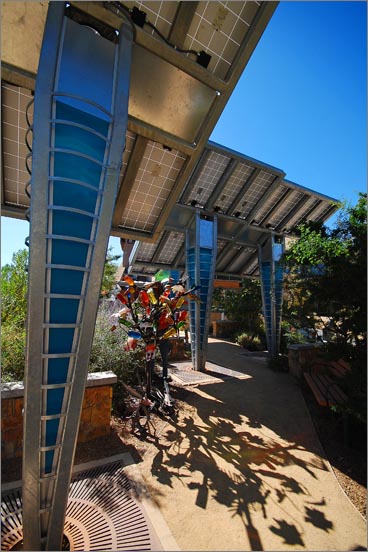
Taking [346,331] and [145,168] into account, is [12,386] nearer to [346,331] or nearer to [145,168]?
[145,168]

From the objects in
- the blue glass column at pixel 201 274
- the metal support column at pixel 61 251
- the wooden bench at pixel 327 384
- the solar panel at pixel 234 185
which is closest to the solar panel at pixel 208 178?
the solar panel at pixel 234 185

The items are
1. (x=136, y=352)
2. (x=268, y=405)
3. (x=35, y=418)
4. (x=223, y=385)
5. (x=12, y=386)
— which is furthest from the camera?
(x=223, y=385)

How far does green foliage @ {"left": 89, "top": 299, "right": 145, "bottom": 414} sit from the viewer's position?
5.77m

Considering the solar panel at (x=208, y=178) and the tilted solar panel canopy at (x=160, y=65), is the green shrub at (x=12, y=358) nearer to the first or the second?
the tilted solar panel canopy at (x=160, y=65)

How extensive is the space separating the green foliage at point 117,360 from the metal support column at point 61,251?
3055mm

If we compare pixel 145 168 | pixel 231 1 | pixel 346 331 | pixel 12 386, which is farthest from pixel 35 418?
pixel 231 1

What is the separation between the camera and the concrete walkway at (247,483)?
2761 mm

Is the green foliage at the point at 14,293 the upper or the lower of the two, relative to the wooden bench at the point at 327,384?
upper

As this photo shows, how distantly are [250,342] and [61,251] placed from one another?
14.3 meters

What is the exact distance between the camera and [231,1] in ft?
11.2

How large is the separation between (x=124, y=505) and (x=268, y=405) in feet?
14.9

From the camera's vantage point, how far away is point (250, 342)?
591 inches

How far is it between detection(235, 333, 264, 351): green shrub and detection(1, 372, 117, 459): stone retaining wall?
38.9ft

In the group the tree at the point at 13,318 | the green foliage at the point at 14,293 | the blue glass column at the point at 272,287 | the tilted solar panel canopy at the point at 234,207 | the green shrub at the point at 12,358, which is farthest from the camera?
the blue glass column at the point at 272,287
